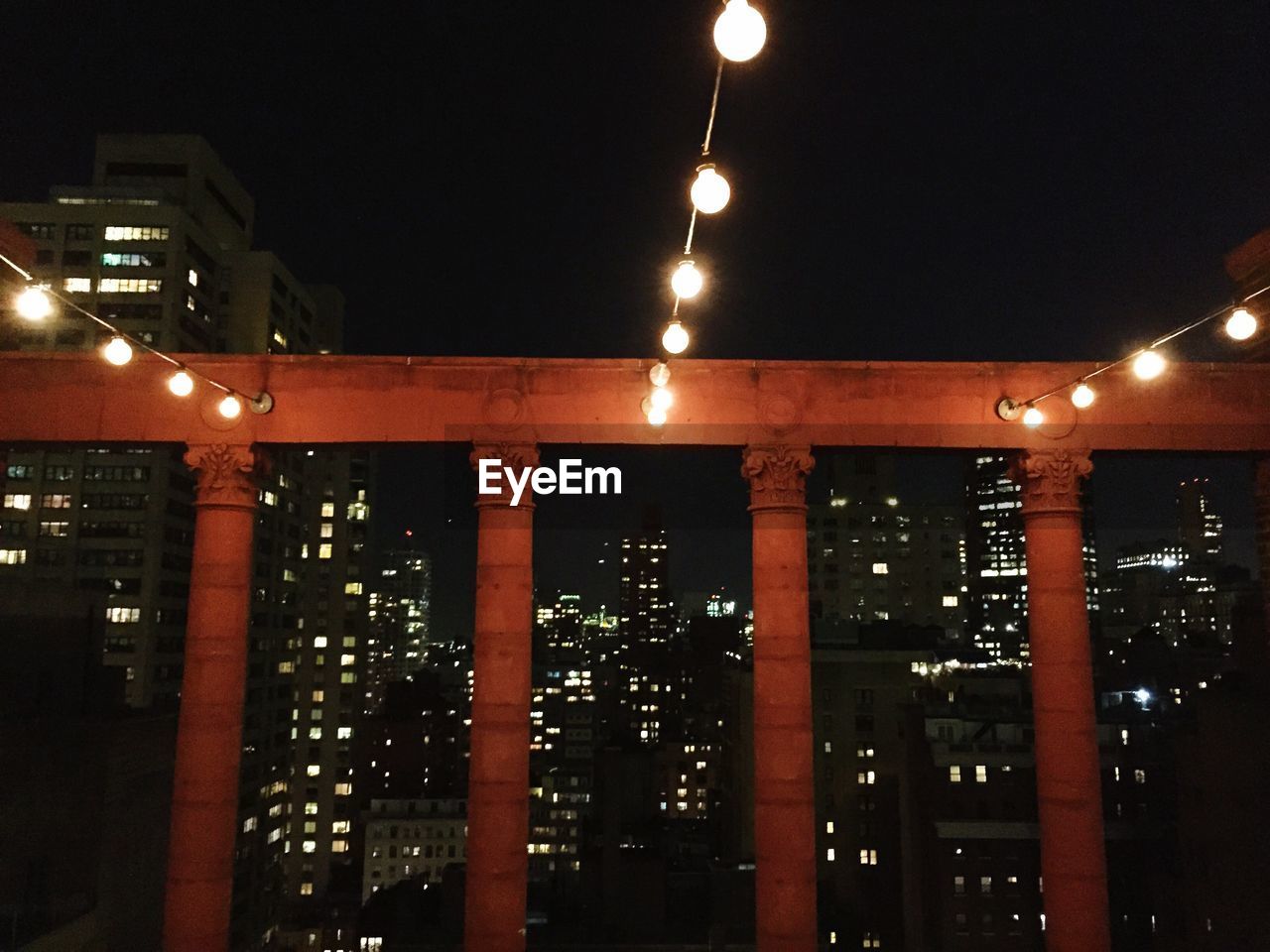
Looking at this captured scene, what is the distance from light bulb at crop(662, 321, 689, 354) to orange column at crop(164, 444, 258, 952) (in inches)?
301

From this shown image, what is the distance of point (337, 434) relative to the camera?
1420 centimetres

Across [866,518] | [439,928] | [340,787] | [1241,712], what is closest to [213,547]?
[1241,712]

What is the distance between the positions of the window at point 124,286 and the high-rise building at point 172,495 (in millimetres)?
132

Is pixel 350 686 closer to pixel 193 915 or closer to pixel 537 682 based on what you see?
pixel 537 682

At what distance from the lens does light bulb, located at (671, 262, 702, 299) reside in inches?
366

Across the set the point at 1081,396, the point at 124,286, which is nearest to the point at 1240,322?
the point at 1081,396

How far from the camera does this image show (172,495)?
260 feet

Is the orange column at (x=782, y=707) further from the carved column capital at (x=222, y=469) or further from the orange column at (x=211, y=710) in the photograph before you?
the carved column capital at (x=222, y=469)

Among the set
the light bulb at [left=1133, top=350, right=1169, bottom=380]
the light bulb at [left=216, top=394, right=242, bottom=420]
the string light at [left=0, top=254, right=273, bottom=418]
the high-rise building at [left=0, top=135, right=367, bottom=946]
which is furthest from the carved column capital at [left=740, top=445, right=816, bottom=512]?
the high-rise building at [left=0, top=135, right=367, bottom=946]

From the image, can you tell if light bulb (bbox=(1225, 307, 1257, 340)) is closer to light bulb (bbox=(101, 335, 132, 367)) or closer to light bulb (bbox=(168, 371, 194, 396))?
light bulb (bbox=(101, 335, 132, 367))

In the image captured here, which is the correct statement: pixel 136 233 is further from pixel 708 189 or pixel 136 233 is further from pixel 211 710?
pixel 708 189

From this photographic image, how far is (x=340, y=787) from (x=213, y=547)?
338 feet

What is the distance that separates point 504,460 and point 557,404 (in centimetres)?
128

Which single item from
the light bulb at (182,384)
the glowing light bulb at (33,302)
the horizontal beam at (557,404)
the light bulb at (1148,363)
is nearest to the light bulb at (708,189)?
the horizontal beam at (557,404)
